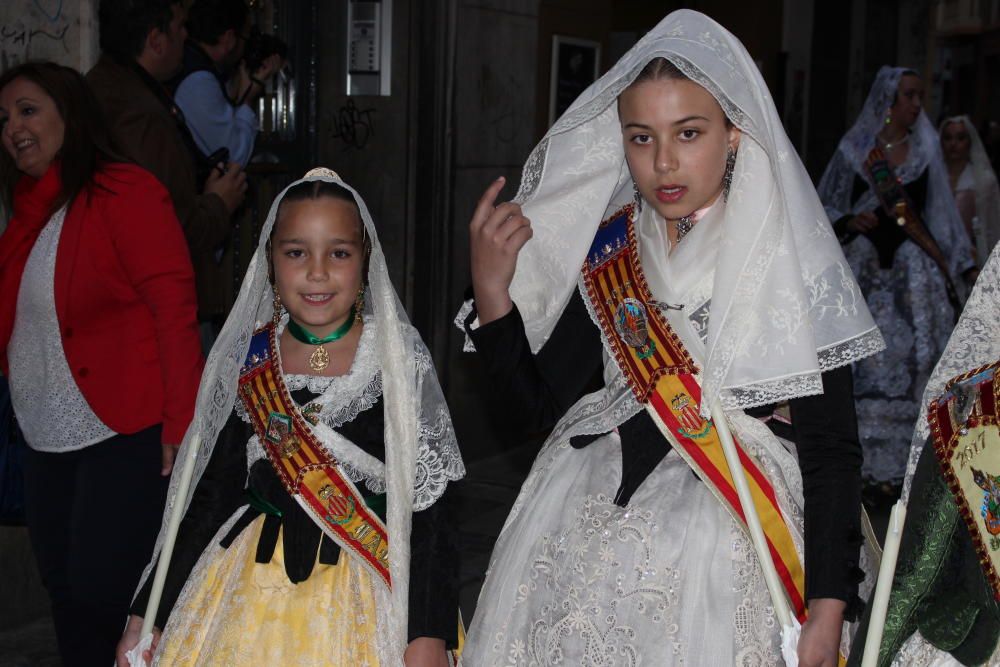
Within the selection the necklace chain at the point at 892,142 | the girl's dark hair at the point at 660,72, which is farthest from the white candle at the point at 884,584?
the necklace chain at the point at 892,142

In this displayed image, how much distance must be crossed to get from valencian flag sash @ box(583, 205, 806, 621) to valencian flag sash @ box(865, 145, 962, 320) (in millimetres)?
4963

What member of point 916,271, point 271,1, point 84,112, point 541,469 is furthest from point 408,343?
point 916,271

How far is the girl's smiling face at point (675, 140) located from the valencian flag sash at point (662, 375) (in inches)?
9.6

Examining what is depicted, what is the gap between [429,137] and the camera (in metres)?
7.90

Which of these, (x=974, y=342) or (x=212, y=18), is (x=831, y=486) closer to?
(x=974, y=342)

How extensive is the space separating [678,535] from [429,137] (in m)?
5.34

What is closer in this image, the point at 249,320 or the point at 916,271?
the point at 249,320

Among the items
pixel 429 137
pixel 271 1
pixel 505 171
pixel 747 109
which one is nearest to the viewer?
pixel 747 109

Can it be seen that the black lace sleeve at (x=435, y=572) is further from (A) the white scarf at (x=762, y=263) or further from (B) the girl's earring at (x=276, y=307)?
(A) the white scarf at (x=762, y=263)

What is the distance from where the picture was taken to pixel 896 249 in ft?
26.0

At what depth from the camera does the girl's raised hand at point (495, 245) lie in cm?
296

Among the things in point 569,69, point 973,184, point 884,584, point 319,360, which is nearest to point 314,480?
point 319,360

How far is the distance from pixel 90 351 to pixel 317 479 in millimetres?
1289

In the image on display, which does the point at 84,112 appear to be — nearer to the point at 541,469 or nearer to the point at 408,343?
the point at 408,343
